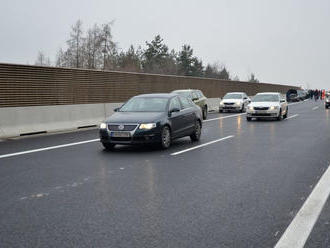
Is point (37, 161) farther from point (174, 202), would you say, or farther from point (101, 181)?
point (174, 202)

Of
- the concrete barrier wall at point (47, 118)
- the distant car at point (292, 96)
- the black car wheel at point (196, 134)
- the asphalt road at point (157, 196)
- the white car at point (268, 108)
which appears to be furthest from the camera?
the distant car at point (292, 96)

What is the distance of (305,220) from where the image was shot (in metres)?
5.09

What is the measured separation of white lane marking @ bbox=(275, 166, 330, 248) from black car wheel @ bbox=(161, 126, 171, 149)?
200 inches

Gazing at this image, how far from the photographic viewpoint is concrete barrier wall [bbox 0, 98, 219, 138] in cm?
1500

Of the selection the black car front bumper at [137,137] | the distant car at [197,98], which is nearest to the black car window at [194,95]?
the distant car at [197,98]

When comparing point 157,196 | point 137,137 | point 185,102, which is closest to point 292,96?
point 185,102

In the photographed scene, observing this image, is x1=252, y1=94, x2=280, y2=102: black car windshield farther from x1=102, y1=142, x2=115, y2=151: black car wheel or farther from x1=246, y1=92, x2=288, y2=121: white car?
x1=102, y1=142, x2=115, y2=151: black car wheel

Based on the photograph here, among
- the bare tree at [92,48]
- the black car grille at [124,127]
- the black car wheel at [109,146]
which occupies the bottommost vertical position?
the black car wheel at [109,146]

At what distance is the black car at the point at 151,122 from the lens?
436 inches

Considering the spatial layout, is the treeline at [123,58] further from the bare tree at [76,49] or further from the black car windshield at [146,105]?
the black car windshield at [146,105]

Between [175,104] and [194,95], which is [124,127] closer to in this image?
[175,104]

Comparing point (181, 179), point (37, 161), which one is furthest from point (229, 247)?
point (37, 161)

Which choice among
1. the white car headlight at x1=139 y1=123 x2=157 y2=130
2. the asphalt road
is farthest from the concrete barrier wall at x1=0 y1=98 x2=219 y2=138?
the white car headlight at x1=139 y1=123 x2=157 y2=130

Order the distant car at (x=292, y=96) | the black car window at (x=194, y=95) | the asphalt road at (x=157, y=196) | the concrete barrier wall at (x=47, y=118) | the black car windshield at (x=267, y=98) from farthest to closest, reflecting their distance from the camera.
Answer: the distant car at (x=292, y=96) < the black car window at (x=194, y=95) < the black car windshield at (x=267, y=98) < the concrete barrier wall at (x=47, y=118) < the asphalt road at (x=157, y=196)
